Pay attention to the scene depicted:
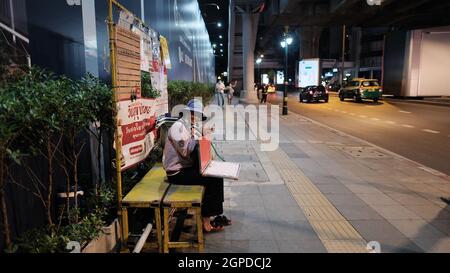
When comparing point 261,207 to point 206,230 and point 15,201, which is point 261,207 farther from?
point 15,201

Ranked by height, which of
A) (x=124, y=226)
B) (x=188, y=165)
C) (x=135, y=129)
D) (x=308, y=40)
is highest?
(x=308, y=40)

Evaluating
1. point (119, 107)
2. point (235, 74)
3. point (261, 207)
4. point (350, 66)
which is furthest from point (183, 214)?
point (350, 66)

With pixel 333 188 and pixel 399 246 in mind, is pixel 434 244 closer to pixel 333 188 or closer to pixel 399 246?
pixel 399 246

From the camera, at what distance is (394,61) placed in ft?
100

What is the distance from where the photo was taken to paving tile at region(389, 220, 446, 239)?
4.34 metres

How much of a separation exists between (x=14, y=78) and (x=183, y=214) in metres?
2.59

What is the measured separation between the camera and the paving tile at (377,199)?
17.9ft

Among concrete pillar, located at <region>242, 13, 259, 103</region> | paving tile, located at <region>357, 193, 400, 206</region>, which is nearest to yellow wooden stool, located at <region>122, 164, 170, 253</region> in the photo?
paving tile, located at <region>357, 193, 400, 206</region>

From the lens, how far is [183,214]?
4.81 meters

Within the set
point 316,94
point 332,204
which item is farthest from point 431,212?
point 316,94

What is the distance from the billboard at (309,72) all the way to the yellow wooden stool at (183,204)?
3486 centimetres

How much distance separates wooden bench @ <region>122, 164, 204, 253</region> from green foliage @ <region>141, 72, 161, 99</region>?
160 centimetres

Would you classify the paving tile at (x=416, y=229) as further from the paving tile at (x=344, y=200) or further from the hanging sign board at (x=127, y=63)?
the hanging sign board at (x=127, y=63)

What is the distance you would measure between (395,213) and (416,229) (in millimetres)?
549
